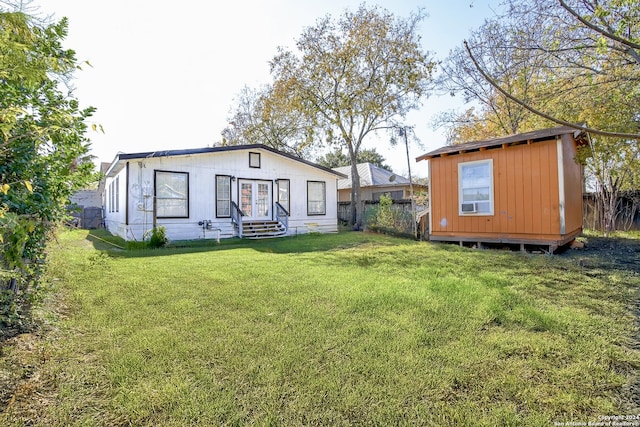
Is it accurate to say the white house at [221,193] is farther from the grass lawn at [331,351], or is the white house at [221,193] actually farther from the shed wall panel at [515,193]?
the shed wall panel at [515,193]

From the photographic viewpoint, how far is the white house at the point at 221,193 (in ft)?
33.4

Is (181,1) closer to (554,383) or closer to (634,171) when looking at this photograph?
(554,383)

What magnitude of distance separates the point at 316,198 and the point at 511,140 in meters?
8.24

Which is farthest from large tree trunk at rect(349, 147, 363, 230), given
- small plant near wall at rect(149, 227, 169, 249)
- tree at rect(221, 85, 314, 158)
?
small plant near wall at rect(149, 227, 169, 249)

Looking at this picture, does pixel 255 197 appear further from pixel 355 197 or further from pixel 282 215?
pixel 355 197

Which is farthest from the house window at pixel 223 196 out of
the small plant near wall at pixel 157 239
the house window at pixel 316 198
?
the house window at pixel 316 198

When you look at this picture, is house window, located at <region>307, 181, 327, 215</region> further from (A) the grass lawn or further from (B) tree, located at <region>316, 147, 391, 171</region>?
(B) tree, located at <region>316, 147, 391, 171</region>

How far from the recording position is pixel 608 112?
25.8ft

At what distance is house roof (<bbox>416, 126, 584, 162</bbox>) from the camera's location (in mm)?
7176

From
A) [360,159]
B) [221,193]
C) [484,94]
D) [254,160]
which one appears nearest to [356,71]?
[484,94]

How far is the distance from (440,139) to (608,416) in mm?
17549

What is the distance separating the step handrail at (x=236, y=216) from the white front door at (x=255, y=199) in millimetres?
406

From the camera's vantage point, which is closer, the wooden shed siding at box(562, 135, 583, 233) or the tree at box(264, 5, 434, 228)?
the wooden shed siding at box(562, 135, 583, 233)

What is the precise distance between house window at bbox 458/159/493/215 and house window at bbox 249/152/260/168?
734 centimetres
